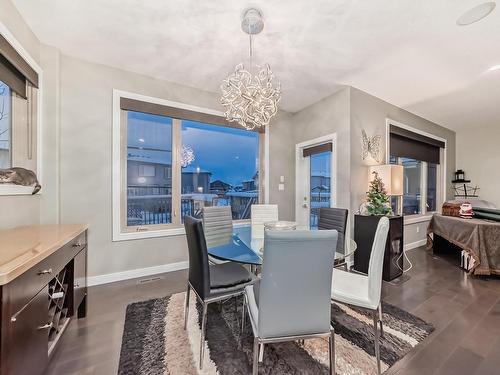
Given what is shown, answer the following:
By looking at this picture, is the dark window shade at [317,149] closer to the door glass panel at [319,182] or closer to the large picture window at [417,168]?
the door glass panel at [319,182]

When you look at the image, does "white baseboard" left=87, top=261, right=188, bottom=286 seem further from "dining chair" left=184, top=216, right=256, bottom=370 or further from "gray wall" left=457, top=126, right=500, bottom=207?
"gray wall" left=457, top=126, right=500, bottom=207

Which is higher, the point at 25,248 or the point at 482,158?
the point at 482,158

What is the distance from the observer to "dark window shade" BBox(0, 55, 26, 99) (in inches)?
72.0

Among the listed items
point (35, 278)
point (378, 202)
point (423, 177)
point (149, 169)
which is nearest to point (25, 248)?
point (35, 278)

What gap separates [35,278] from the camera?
1.14 metres

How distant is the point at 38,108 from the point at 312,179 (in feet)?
13.2

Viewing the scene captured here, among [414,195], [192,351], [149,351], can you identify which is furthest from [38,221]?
[414,195]

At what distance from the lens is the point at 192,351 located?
1621 mm

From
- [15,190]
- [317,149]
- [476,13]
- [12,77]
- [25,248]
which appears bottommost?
[25,248]

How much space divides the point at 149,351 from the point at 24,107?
2.51 metres

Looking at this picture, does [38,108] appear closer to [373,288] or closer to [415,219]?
[373,288]

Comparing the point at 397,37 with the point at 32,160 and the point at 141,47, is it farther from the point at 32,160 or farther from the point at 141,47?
the point at 32,160

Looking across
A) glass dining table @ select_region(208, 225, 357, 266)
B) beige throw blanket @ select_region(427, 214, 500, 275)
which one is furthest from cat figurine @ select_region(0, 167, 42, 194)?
beige throw blanket @ select_region(427, 214, 500, 275)

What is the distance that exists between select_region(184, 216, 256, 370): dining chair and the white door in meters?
2.37
